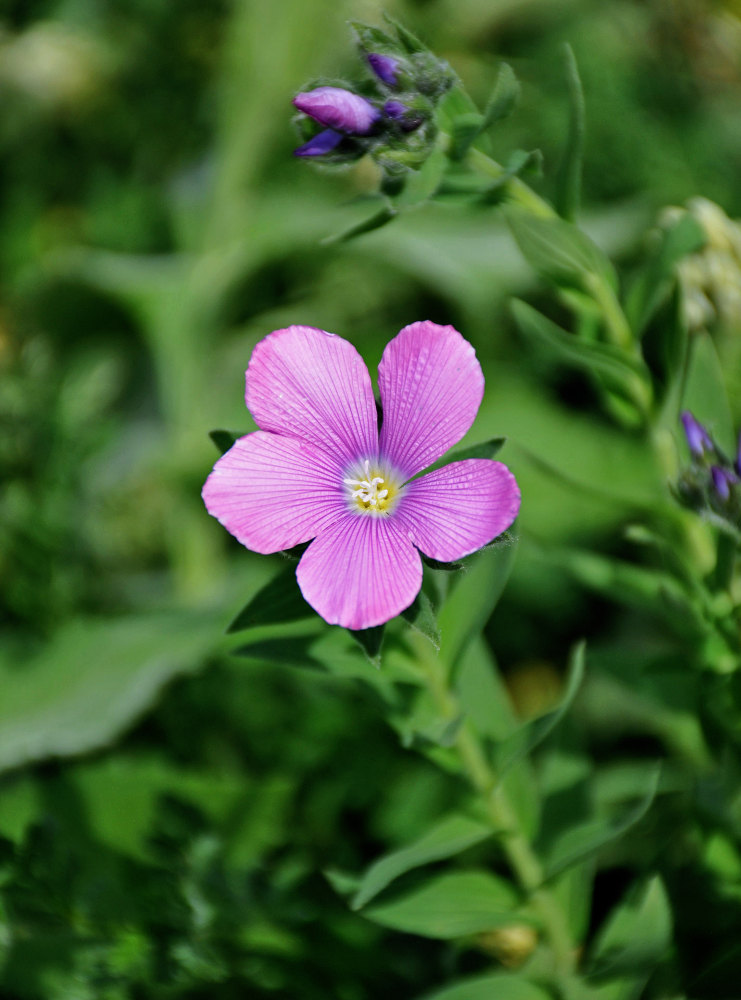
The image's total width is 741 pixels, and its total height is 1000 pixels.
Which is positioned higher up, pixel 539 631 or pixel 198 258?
pixel 198 258

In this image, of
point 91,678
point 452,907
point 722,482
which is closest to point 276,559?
point 91,678

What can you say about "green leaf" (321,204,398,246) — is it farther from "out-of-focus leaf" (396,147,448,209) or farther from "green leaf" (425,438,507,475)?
"green leaf" (425,438,507,475)

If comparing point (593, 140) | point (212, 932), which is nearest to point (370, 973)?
point (212, 932)

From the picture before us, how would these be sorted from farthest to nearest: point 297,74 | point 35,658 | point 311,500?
point 297,74
point 35,658
point 311,500

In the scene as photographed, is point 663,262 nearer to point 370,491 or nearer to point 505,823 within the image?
point 370,491

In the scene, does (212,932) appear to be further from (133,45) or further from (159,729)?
(133,45)

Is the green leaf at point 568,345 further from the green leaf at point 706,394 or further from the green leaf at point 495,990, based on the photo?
the green leaf at point 495,990
